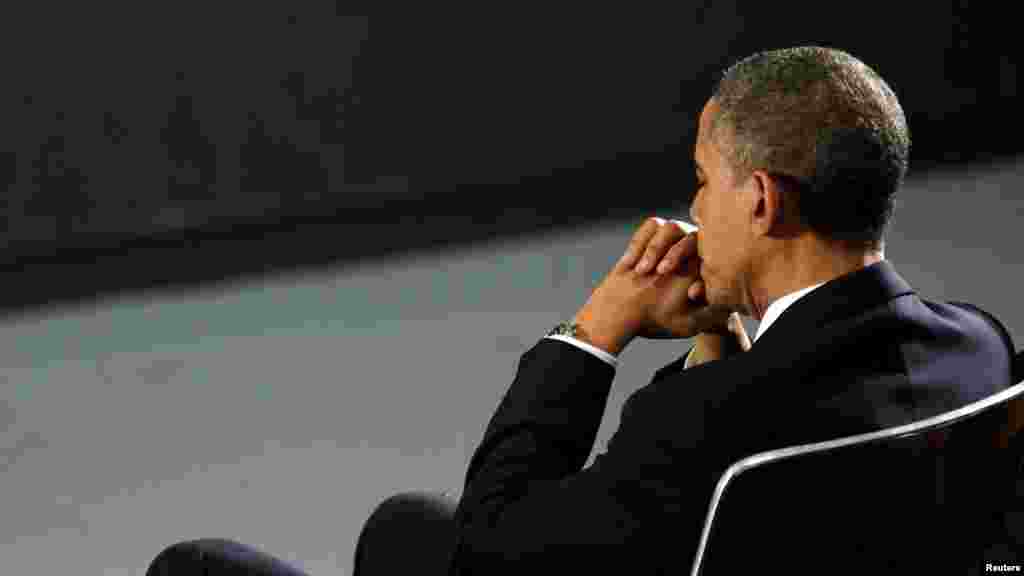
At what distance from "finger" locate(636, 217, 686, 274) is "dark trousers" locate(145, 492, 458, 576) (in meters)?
0.33

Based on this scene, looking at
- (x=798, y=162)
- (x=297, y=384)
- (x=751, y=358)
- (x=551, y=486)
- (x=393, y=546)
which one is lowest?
(x=297, y=384)

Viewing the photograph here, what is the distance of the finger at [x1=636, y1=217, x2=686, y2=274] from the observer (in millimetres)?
1503

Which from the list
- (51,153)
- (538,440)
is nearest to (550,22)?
(51,153)

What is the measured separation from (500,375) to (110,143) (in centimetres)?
109

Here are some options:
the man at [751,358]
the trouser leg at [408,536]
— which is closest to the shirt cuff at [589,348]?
the man at [751,358]

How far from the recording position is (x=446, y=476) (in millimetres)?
2859

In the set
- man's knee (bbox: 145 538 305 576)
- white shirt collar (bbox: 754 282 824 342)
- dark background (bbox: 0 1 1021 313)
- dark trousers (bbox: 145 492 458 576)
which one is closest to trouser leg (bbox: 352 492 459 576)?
dark trousers (bbox: 145 492 458 576)

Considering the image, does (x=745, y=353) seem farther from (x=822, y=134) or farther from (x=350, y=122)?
(x=350, y=122)

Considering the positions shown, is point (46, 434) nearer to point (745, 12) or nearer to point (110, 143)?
point (110, 143)

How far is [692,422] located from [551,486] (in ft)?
0.45

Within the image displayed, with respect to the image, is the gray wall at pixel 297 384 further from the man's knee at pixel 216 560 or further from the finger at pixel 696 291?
the finger at pixel 696 291

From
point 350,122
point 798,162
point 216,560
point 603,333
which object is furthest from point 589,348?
point 350,122

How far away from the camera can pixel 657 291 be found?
1.50 metres

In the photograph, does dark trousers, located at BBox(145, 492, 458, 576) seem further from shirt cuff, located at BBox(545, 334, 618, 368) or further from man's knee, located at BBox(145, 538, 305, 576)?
shirt cuff, located at BBox(545, 334, 618, 368)
